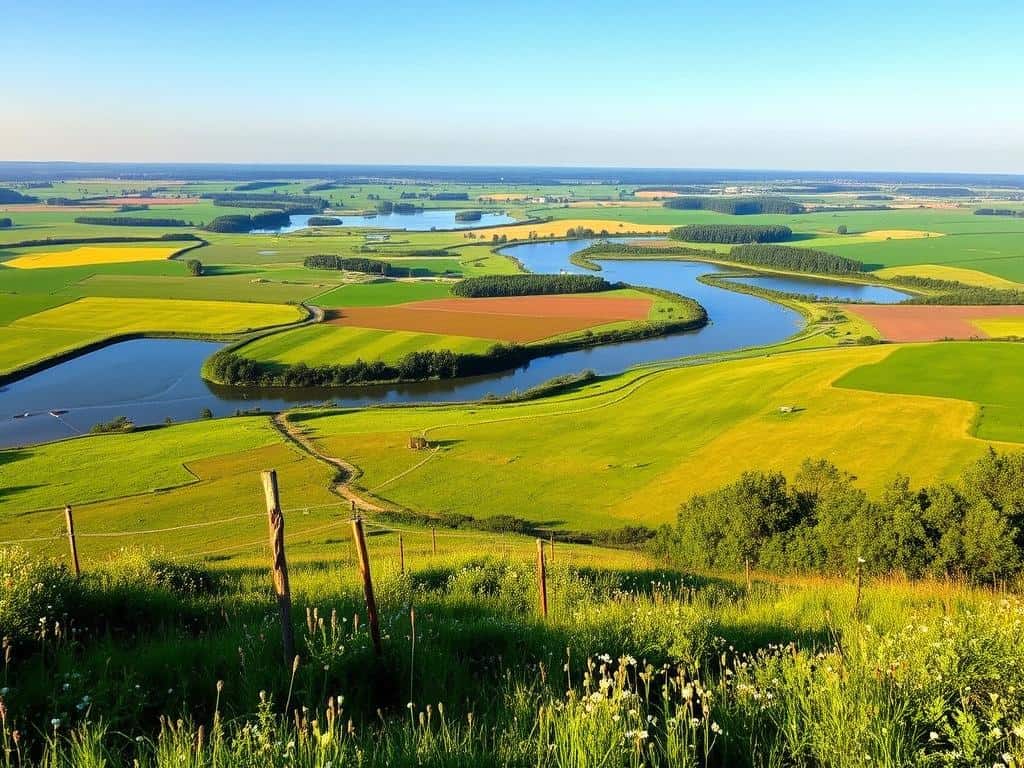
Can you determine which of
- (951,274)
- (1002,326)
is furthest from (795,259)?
(1002,326)

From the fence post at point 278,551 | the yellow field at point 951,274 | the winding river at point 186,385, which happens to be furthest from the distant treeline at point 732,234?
the fence post at point 278,551

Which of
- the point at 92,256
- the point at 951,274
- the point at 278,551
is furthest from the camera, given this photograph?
the point at 92,256

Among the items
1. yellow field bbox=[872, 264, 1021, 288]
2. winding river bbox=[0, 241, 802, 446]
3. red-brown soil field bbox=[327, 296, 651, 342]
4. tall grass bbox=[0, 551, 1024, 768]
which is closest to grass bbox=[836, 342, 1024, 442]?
winding river bbox=[0, 241, 802, 446]

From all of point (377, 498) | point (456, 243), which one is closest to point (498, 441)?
point (377, 498)

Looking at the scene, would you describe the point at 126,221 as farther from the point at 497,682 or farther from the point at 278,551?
the point at 497,682

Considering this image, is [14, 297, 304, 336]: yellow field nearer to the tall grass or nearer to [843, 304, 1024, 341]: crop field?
[843, 304, 1024, 341]: crop field

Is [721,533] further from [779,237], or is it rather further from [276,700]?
[779,237]

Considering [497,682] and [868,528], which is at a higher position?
[497,682]
